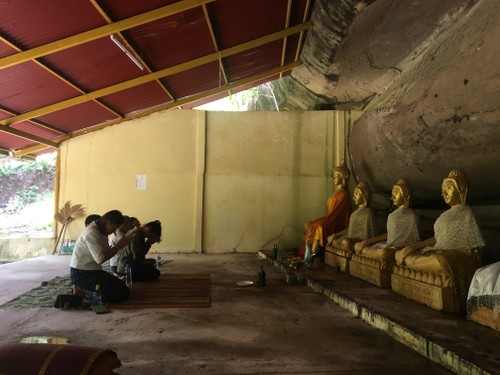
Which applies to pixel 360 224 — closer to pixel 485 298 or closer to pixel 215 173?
pixel 485 298

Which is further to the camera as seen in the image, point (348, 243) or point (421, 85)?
point (348, 243)

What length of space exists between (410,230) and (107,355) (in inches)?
159

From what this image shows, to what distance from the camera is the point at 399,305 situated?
143 inches

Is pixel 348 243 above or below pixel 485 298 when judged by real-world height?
above

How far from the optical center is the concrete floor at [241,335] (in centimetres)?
246

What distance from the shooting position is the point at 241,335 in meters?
3.08

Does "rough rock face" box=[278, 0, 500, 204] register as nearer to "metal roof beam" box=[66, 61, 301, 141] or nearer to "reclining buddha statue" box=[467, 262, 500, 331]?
"metal roof beam" box=[66, 61, 301, 141]

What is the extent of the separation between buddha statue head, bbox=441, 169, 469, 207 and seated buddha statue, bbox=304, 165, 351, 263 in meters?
2.91

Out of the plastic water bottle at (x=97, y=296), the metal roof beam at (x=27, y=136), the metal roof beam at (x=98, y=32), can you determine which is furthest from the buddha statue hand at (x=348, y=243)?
the metal roof beam at (x=27, y=136)

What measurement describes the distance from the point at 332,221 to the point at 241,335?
4237 mm

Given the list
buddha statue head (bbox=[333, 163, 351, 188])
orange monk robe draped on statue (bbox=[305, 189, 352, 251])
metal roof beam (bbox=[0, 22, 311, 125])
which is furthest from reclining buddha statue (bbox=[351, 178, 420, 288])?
metal roof beam (bbox=[0, 22, 311, 125])

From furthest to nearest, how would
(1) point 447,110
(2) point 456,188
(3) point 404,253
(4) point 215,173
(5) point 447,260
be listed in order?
1. (4) point 215,173
2. (1) point 447,110
3. (3) point 404,253
4. (2) point 456,188
5. (5) point 447,260

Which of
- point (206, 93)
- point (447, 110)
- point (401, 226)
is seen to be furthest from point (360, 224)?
point (206, 93)

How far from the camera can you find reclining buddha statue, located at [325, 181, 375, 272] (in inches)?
221
